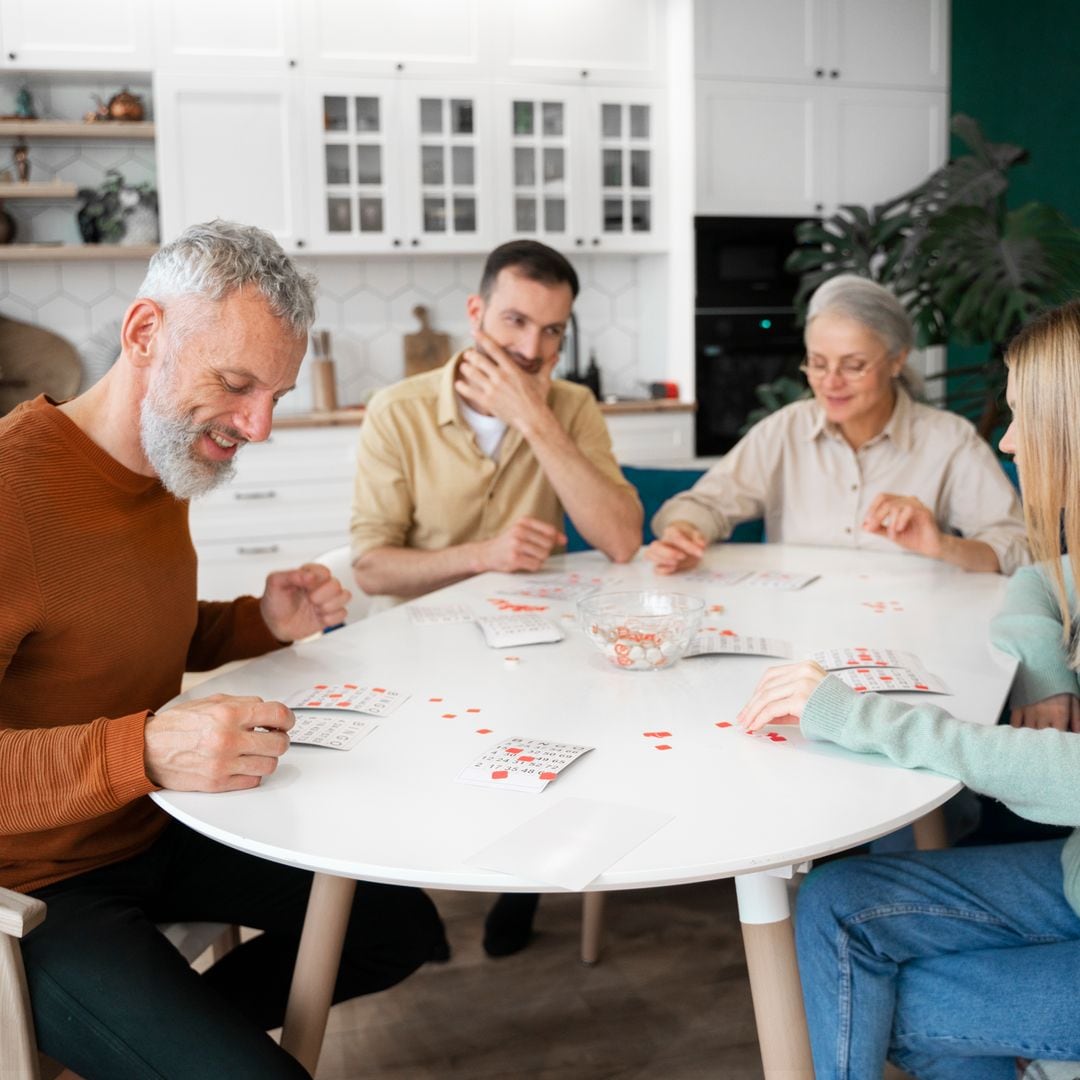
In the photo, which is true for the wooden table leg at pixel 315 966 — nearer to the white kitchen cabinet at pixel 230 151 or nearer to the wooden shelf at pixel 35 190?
the white kitchen cabinet at pixel 230 151

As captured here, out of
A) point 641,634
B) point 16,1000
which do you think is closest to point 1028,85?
point 641,634

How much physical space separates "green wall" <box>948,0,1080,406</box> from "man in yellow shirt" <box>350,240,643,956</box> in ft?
10.3

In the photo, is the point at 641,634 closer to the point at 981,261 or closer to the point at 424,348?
the point at 981,261

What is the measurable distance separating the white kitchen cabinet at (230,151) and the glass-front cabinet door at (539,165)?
0.82 metres

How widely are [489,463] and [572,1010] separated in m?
1.08

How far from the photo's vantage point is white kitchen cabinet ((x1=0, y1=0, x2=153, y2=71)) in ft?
14.0

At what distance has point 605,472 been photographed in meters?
2.60

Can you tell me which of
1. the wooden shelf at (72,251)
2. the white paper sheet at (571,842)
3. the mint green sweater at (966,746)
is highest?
the wooden shelf at (72,251)

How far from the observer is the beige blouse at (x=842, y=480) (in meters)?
2.51

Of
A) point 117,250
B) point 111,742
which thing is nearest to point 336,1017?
point 111,742

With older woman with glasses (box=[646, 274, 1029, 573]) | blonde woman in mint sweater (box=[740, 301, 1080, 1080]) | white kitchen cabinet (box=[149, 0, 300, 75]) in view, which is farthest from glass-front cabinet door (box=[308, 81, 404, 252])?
blonde woman in mint sweater (box=[740, 301, 1080, 1080])

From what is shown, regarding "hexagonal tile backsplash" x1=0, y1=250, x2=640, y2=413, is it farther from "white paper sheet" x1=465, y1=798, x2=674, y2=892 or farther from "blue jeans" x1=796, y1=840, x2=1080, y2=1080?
"white paper sheet" x1=465, y1=798, x2=674, y2=892

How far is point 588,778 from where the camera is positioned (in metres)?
1.19

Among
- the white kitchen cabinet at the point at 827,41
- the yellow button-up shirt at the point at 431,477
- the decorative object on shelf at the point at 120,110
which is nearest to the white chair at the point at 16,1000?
the yellow button-up shirt at the point at 431,477
